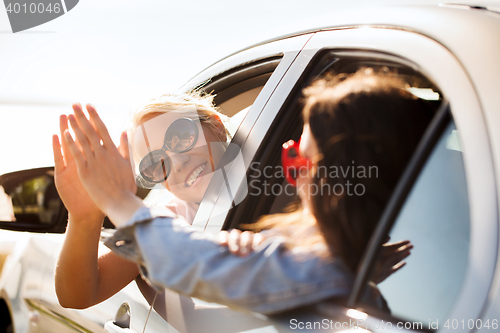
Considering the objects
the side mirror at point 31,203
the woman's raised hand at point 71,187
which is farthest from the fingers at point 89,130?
the side mirror at point 31,203

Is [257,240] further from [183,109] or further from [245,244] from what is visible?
[183,109]

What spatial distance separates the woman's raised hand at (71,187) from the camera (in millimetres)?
1475

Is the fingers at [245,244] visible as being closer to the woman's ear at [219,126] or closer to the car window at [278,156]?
the car window at [278,156]

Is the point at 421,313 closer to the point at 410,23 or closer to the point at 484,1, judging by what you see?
the point at 410,23

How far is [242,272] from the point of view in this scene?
100 cm

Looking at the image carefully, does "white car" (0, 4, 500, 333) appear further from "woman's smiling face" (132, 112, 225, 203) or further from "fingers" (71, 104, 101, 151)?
"fingers" (71, 104, 101, 151)

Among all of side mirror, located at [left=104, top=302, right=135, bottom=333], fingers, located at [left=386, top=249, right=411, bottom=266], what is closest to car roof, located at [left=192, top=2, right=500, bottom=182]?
fingers, located at [left=386, top=249, right=411, bottom=266]

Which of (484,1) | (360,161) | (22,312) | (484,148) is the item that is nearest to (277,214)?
(360,161)

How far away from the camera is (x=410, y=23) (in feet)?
3.59

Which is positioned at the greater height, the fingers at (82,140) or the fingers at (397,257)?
the fingers at (82,140)

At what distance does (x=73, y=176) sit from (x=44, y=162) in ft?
4.30

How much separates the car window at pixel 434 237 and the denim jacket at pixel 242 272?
142 mm

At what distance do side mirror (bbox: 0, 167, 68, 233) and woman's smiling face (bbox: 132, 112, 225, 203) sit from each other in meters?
1.00

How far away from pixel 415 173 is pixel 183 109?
1173mm
